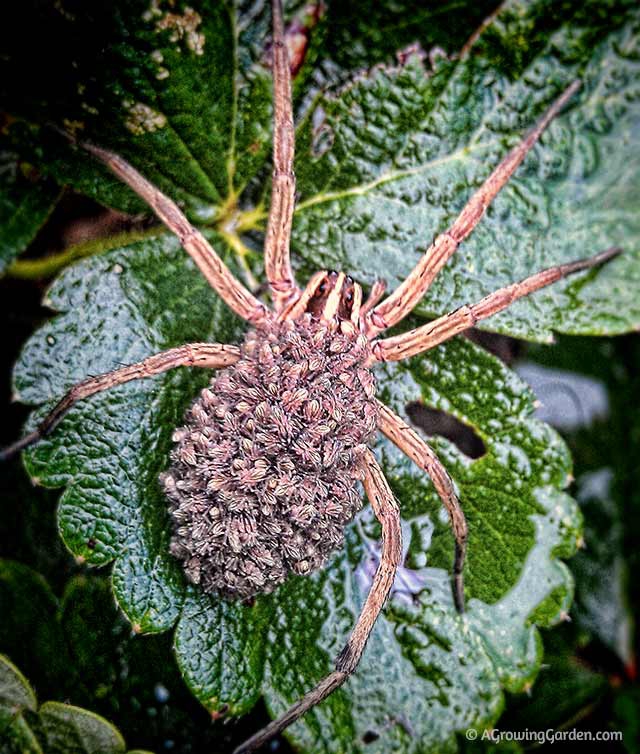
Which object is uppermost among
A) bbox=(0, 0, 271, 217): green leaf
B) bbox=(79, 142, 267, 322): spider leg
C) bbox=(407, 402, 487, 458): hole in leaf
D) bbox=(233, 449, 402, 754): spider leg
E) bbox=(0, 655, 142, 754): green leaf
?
bbox=(0, 0, 271, 217): green leaf

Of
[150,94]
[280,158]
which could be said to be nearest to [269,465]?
[280,158]

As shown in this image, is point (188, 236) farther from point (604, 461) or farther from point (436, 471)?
point (604, 461)

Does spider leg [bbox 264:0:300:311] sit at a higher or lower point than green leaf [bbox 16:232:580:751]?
higher

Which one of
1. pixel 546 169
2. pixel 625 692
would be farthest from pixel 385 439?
pixel 625 692

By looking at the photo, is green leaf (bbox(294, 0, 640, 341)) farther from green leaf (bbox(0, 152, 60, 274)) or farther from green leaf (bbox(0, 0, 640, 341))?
green leaf (bbox(0, 152, 60, 274))

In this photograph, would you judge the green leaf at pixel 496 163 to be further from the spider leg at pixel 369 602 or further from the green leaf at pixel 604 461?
the green leaf at pixel 604 461

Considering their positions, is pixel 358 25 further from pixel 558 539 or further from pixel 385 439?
pixel 558 539

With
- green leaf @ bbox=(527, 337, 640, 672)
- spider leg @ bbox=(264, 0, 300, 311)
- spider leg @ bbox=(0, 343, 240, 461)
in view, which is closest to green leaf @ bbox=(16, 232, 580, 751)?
spider leg @ bbox=(0, 343, 240, 461)

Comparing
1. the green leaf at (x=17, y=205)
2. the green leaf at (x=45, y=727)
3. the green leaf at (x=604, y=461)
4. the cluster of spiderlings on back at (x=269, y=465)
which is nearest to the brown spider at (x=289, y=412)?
the cluster of spiderlings on back at (x=269, y=465)
